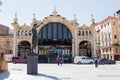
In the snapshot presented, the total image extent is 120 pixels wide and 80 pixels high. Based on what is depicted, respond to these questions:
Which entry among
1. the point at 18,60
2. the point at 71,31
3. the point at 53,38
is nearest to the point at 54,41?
the point at 53,38

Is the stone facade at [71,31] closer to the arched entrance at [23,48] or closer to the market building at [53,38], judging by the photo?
the market building at [53,38]

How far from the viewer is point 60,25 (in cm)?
5972

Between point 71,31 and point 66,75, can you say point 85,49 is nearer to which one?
point 71,31

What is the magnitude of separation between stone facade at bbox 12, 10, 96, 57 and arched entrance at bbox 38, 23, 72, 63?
3.48 ft

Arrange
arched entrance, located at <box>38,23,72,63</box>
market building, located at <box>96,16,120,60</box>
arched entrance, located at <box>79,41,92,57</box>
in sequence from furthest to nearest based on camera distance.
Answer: market building, located at <box>96,16,120,60</box> → arched entrance, located at <box>79,41,92,57</box> → arched entrance, located at <box>38,23,72,63</box>

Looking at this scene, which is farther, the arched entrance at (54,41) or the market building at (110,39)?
the market building at (110,39)

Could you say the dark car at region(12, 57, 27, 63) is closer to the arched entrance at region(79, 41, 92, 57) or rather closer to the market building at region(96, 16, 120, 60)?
the arched entrance at region(79, 41, 92, 57)

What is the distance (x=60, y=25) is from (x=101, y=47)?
32052mm

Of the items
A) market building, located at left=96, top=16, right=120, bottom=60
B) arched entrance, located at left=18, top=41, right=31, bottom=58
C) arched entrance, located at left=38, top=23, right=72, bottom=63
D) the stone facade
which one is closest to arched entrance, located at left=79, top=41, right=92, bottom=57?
the stone facade

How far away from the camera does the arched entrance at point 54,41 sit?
5922cm

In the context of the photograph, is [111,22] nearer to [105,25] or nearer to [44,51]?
[105,25]

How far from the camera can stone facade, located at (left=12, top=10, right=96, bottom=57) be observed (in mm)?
59375

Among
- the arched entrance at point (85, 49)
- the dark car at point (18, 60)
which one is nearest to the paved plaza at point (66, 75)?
the dark car at point (18, 60)

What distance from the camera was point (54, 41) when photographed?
59.4 meters
